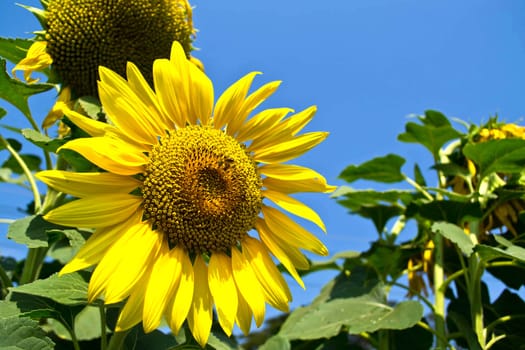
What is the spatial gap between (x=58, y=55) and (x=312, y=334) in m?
1.33

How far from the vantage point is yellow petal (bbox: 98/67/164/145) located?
1306 mm

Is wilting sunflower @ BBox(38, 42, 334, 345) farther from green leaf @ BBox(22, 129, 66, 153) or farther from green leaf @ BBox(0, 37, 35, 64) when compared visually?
green leaf @ BBox(0, 37, 35, 64)

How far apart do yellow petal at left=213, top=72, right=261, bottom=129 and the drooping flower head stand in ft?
1.62

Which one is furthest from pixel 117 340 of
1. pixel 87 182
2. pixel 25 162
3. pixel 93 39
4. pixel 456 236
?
pixel 25 162

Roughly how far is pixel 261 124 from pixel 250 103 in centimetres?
7

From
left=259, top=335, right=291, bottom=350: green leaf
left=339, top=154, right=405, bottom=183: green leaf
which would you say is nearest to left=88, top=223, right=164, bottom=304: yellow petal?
left=259, top=335, right=291, bottom=350: green leaf

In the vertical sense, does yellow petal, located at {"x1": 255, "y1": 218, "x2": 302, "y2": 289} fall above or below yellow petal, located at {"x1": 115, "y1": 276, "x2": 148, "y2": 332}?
above

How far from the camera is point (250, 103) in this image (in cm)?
149

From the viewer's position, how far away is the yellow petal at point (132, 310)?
120 cm

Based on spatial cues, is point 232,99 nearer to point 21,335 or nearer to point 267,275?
point 267,275

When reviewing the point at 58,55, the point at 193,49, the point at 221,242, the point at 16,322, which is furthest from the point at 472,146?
the point at 16,322

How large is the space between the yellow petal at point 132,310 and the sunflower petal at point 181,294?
78 mm

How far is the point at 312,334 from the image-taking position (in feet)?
6.92

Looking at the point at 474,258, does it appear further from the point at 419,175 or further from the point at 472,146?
the point at 419,175
